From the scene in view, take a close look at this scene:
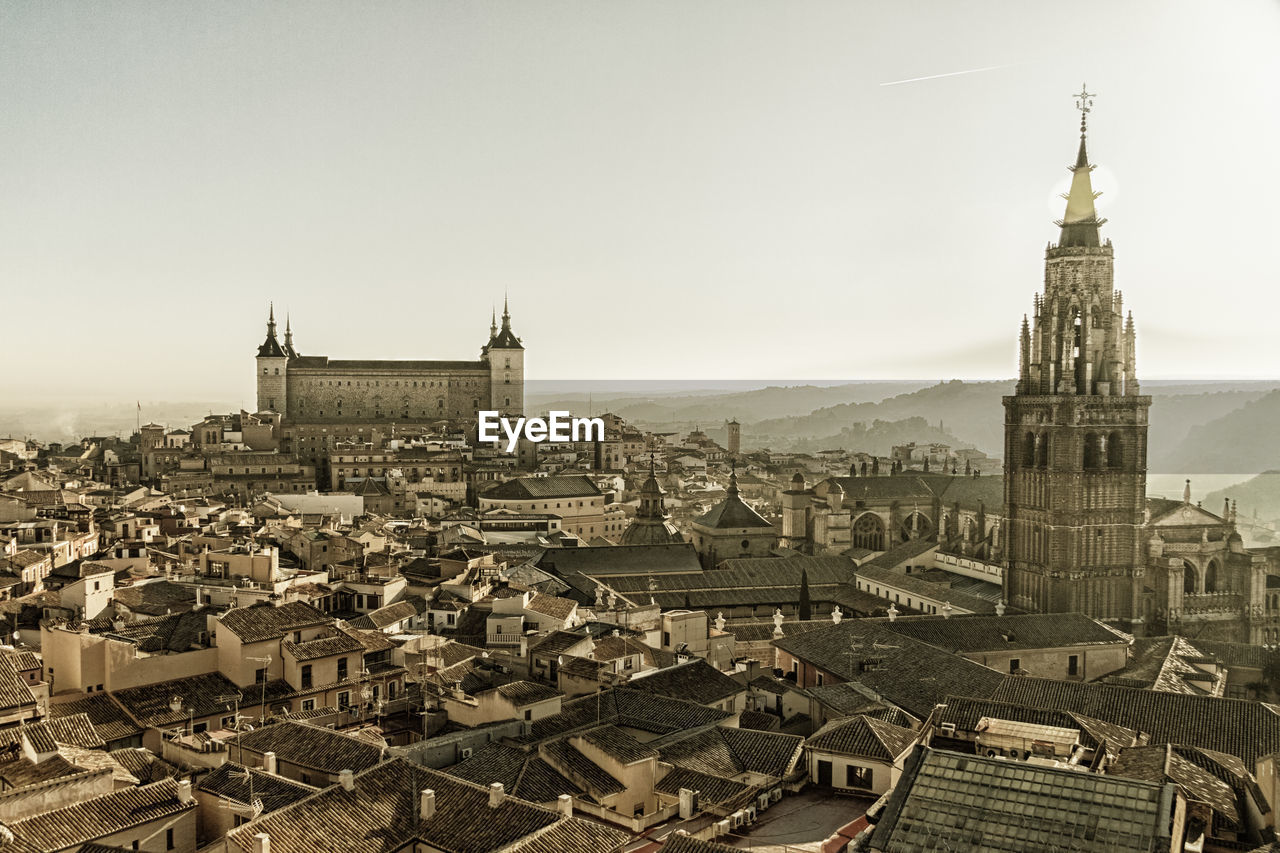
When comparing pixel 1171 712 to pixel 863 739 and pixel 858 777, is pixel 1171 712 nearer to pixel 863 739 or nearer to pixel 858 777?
pixel 863 739

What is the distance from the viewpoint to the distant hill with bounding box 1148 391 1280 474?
90375 millimetres

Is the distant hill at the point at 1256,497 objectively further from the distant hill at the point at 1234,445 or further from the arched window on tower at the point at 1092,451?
the arched window on tower at the point at 1092,451

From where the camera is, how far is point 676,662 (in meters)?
22.2

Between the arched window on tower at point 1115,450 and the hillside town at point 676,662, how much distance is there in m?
0.13

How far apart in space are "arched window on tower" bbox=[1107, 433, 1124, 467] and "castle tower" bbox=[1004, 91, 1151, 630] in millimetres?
36

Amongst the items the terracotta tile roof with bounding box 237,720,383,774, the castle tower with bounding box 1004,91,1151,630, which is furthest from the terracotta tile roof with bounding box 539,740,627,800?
the castle tower with bounding box 1004,91,1151,630

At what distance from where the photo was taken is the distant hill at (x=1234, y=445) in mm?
90375

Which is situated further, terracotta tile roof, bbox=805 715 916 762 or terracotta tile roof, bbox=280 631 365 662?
terracotta tile roof, bbox=280 631 365 662

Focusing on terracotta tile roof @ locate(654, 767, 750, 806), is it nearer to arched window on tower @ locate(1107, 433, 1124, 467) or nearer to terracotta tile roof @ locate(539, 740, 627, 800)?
terracotta tile roof @ locate(539, 740, 627, 800)

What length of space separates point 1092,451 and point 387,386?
71.2m

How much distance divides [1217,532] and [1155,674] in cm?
1791

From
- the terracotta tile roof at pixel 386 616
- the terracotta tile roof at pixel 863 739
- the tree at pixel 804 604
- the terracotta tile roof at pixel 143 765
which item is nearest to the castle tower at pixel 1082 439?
the tree at pixel 804 604

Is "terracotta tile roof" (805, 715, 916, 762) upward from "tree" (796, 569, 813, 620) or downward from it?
upward

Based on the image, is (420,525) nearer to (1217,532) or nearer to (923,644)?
(923,644)
